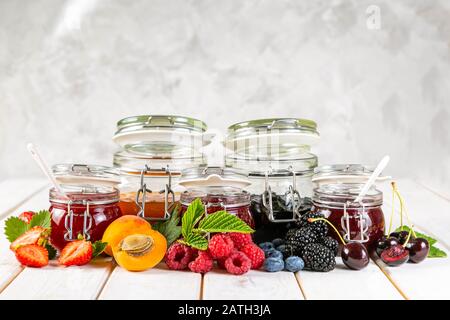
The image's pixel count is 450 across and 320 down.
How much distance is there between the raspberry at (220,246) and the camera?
1.54 m

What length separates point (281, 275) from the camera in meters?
1.56

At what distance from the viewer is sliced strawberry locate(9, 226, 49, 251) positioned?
1657 millimetres

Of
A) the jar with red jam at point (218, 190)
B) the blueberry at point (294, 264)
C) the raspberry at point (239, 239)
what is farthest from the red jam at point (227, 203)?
the blueberry at point (294, 264)

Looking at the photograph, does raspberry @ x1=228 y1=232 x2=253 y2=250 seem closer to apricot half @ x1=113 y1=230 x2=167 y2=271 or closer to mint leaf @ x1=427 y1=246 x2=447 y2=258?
apricot half @ x1=113 y1=230 x2=167 y2=271

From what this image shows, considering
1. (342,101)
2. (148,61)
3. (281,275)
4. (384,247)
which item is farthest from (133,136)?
(342,101)

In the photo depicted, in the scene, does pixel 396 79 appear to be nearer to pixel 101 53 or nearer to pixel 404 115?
pixel 404 115

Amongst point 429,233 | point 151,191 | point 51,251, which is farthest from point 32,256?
point 429,233

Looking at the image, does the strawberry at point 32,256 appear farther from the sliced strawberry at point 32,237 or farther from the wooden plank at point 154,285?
the wooden plank at point 154,285

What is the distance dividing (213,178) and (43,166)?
462mm

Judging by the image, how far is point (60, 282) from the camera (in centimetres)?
149

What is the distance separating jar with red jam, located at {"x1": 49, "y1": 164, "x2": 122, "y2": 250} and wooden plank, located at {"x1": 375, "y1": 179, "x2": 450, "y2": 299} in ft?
2.58

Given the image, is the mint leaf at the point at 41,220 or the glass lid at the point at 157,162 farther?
the glass lid at the point at 157,162

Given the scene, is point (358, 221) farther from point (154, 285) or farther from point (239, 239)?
point (154, 285)

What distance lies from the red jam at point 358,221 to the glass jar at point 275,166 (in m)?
0.11
